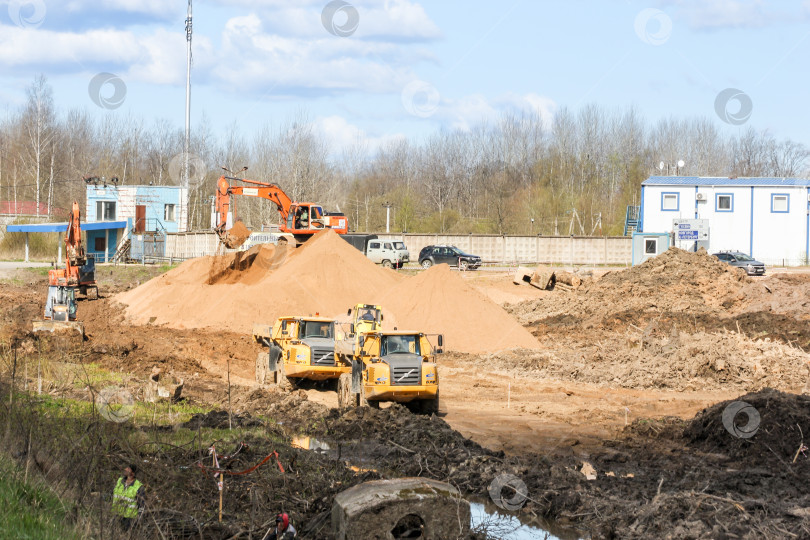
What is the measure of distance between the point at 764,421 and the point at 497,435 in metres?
4.84

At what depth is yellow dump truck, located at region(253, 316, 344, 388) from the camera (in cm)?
1891

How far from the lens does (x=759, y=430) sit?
14000mm

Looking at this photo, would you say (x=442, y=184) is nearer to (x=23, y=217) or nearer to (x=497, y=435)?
(x=23, y=217)

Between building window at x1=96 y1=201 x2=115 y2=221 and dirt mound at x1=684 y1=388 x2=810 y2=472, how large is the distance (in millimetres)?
50747

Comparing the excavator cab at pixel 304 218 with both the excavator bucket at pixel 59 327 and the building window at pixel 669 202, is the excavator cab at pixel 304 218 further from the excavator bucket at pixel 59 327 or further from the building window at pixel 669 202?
the building window at pixel 669 202

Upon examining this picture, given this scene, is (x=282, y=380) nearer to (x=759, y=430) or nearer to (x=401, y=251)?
(x=759, y=430)

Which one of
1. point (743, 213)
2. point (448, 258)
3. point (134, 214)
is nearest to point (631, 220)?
point (743, 213)

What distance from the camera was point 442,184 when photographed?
85.9m

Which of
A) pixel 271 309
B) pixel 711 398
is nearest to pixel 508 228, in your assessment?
pixel 271 309

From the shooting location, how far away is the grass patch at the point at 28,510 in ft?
22.0

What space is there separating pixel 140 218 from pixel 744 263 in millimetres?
40174

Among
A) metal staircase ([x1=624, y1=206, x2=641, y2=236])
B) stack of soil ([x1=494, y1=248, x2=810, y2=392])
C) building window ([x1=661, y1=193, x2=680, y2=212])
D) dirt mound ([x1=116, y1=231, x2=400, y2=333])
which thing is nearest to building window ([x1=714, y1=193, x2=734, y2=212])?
building window ([x1=661, y1=193, x2=680, y2=212])

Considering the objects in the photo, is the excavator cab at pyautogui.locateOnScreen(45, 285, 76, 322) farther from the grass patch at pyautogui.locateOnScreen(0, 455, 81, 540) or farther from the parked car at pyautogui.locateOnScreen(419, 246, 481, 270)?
the parked car at pyautogui.locateOnScreen(419, 246, 481, 270)

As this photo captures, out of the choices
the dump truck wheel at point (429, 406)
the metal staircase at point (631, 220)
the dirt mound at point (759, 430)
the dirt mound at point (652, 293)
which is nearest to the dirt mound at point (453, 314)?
the dirt mound at point (652, 293)
